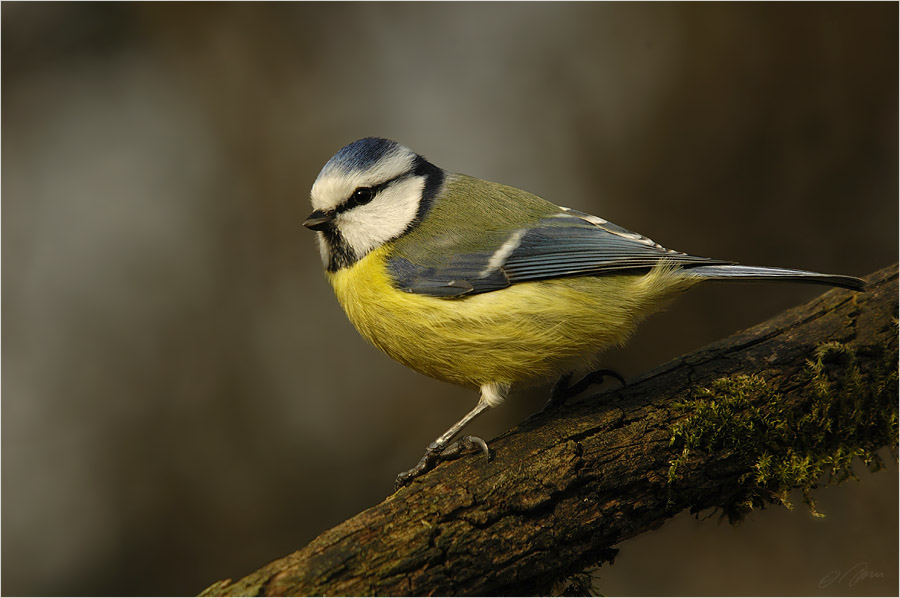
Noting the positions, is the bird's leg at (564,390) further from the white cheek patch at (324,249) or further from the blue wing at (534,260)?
the white cheek patch at (324,249)

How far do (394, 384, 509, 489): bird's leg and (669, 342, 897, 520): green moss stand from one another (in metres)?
0.57

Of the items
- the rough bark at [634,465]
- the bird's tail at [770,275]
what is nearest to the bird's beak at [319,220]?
the rough bark at [634,465]

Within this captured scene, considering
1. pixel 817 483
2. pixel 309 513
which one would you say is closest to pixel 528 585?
pixel 817 483

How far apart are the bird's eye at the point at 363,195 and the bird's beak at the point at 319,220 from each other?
0.10 metres

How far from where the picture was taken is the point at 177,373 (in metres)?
3.82

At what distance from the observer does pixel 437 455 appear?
83.7 inches

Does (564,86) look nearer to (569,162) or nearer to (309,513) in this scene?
(569,162)

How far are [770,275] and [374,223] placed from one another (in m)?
1.32

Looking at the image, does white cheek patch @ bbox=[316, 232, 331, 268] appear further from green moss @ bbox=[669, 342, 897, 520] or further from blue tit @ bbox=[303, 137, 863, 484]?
green moss @ bbox=[669, 342, 897, 520]

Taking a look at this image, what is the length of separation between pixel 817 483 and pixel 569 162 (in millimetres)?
2486

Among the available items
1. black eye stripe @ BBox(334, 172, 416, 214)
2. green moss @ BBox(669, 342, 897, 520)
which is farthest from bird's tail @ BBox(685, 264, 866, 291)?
black eye stripe @ BBox(334, 172, 416, 214)
